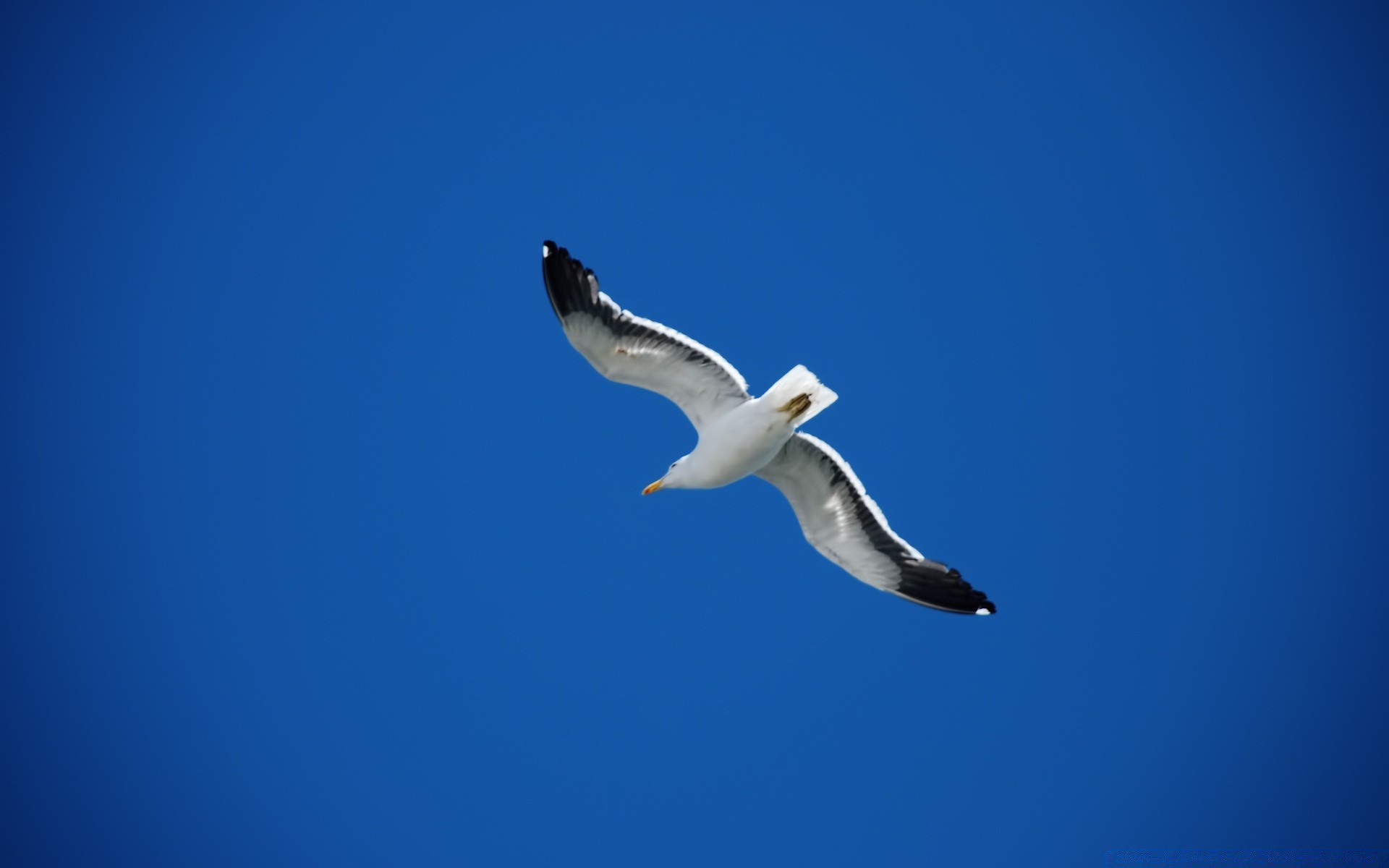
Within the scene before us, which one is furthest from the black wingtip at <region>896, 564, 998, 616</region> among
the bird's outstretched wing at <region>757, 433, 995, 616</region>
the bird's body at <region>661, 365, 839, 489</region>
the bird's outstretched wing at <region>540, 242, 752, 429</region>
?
the bird's outstretched wing at <region>540, 242, 752, 429</region>

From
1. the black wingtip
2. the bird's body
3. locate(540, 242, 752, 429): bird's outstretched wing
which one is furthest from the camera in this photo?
the black wingtip

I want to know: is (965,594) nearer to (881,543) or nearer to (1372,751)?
(881,543)

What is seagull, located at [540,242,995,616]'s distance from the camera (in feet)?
32.0

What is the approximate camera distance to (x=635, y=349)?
392 inches

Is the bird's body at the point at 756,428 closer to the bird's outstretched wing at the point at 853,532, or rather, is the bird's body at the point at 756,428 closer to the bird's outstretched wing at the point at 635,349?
the bird's outstretched wing at the point at 635,349

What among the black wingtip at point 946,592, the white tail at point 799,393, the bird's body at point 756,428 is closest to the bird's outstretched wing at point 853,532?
the black wingtip at point 946,592

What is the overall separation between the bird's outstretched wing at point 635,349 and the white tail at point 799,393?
0.52 meters

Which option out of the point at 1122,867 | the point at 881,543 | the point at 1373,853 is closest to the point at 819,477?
the point at 881,543

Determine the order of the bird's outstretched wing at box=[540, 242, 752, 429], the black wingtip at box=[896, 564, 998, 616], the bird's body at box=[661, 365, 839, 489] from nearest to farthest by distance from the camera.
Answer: the bird's outstretched wing at box=[540, 242, 752, 429], the bird's body at box=[661, 365, 839, 489], the black wingtip at box=[896, 564, 998, 616]

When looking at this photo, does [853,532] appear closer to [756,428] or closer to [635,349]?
[756,428]

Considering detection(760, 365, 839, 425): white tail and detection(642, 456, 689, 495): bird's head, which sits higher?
detection(760, 365, 839, 425): white tail

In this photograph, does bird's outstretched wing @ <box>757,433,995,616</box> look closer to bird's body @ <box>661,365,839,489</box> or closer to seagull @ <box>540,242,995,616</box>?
seagull @ <box>540,242,995,616</box>

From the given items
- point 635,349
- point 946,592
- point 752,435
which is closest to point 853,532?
point 946,592

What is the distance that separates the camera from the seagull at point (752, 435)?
974 centimetres
